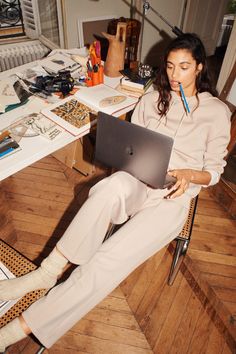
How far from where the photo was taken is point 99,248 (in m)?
1.18

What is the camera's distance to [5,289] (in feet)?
3.52

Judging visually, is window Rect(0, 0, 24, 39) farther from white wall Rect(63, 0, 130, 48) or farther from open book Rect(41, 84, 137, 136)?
open book Rect(41, 84, 137, 136)

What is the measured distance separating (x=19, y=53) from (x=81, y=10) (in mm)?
722

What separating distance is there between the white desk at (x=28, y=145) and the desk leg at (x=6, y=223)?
0.79m

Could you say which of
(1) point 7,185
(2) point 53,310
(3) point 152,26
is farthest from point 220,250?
(3) point 152,26

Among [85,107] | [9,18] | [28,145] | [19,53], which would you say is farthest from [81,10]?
[28,145]

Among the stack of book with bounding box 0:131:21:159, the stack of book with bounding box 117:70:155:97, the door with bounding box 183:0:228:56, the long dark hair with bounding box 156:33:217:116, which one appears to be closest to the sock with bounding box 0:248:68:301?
the stack of book with bounding box 0:131:21:159

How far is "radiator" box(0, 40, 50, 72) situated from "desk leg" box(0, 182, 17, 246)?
1.16m

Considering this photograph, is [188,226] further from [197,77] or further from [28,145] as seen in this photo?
[28,145]

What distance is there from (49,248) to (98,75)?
1.10m

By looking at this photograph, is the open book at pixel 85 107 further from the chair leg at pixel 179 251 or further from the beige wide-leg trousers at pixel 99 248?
the chair leg at pixel 179 251

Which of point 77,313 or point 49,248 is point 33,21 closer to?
point 49,248

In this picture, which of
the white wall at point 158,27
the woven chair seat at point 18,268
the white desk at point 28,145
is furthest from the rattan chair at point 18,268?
the white wall at point 158,27

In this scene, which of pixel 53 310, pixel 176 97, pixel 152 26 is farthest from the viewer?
pixel 152 26
